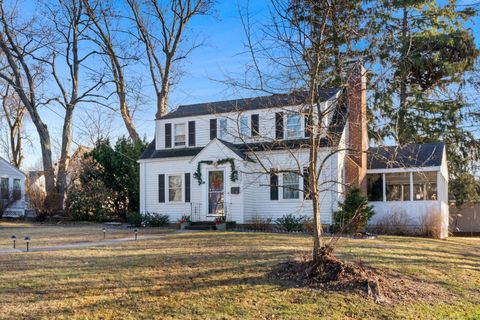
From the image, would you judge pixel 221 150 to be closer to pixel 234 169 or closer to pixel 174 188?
pixel 234 169

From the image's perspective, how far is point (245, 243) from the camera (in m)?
12.7

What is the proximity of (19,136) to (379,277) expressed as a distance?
140 ft

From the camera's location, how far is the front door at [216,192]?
67.2ft

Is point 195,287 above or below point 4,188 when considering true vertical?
below

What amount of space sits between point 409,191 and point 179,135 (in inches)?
432

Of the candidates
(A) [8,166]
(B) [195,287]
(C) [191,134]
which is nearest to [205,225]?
(C) [191,134]

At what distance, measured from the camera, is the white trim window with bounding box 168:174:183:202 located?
72.2 ft

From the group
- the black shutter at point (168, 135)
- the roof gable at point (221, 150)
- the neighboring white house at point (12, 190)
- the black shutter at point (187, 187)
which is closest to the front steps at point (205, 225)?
the black shutter at point (187, 187)

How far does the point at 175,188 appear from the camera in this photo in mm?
22172

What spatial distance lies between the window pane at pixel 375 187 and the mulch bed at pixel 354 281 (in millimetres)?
13102

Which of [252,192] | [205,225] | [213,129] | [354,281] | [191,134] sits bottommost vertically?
[354,281]

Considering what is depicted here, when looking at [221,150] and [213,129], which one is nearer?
[221,150]

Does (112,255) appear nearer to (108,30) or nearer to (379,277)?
(379,277)

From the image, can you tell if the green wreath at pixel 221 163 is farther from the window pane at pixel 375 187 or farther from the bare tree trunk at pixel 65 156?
the bare tree trunk at pixel 65 156
